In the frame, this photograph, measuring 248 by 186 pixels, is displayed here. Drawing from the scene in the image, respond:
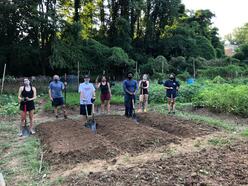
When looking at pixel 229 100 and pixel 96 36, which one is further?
pixel 96 36

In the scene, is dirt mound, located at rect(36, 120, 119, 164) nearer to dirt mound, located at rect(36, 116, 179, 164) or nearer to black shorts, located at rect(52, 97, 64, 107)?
dirt mound, located at rect(36, 116, 179, 164)

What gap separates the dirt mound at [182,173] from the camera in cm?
531

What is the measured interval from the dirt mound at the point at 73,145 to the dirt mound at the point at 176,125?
2.14 meters

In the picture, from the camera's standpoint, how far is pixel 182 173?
18.5 feet

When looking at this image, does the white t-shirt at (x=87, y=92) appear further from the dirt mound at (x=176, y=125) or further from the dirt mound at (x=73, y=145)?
the dirt mound at (x=176, y=125)

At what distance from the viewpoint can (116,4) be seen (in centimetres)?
3019

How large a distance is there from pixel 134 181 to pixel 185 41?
29.1 meters

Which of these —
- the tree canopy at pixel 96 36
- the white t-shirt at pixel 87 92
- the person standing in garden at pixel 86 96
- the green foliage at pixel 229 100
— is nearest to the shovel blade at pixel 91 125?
the person standing in garden at pixel 86 96

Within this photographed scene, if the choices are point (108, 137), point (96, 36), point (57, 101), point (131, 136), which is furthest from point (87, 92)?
point (96, 36)

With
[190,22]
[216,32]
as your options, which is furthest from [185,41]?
[216,32]

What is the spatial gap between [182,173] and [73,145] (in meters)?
2.90

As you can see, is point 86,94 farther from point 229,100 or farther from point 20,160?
point 229,100

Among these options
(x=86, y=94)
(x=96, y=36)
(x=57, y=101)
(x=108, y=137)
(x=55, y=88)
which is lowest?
(x=108, y=137)

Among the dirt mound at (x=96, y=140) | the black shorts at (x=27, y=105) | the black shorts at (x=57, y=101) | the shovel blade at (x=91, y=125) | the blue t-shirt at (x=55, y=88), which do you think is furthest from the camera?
the black shorts at (x=57, y=101)
